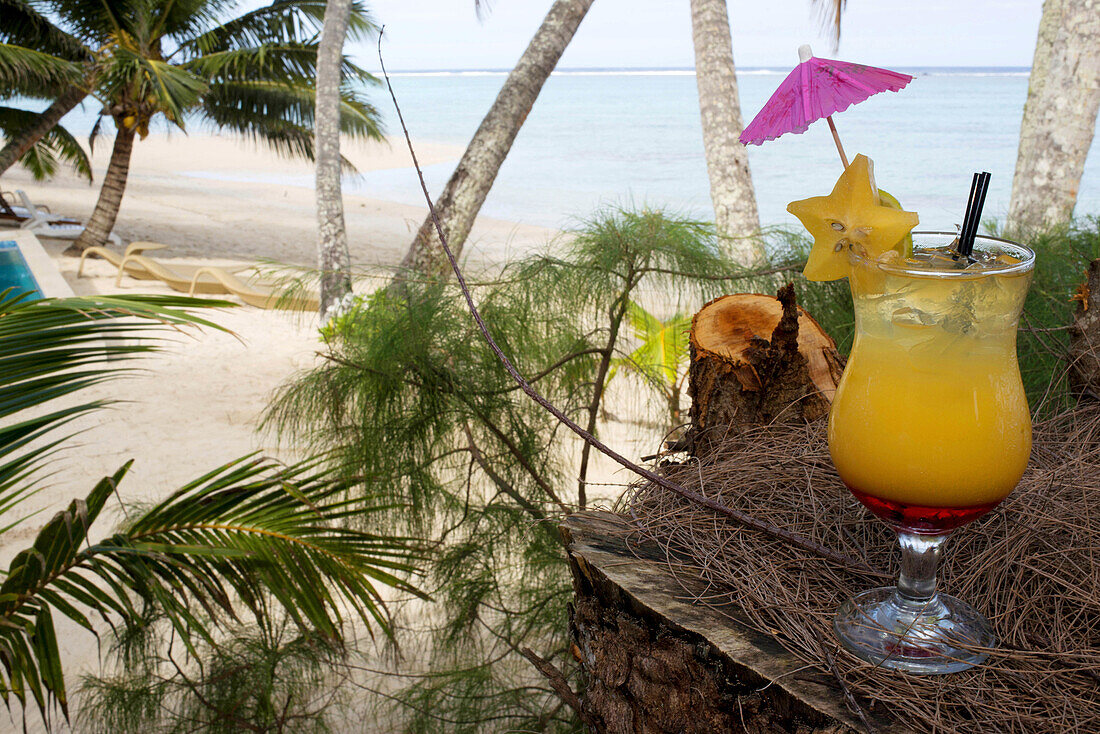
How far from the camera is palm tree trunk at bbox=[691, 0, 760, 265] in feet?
15.2

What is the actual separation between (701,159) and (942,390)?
23.0 m

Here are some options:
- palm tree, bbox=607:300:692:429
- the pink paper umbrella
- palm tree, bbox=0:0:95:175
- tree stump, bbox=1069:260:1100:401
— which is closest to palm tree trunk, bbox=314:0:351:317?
palm tree, bbox=607:300:692:429

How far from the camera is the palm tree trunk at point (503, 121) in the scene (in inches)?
178

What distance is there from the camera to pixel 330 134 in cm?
618

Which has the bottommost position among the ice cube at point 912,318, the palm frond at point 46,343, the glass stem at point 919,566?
the glass stem at point 919,566

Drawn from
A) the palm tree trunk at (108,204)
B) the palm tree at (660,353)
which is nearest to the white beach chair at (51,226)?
the palm tree trunk at (108,204)

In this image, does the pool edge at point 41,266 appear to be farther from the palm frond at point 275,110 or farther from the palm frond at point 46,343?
the palm frond at point 46,343

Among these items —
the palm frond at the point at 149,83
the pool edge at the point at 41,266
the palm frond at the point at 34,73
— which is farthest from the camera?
the palm frond at the point at 149,83

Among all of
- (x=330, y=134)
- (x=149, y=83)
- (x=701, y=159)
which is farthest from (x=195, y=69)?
(x=701, y=159)

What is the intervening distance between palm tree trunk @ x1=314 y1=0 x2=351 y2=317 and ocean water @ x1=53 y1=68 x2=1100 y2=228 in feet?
8.95

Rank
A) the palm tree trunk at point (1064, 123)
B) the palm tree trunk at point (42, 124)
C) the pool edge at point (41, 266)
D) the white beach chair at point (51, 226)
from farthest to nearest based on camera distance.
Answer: the white beach chair at point (51, 226)
the palm tree trunk at point (42, 124)
the pool edge at point (41, 266)
the palm tree trunk at point (1064, 123)

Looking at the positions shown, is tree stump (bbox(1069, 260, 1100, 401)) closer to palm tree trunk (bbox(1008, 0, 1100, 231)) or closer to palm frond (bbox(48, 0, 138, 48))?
palm tree trunk (bbox(1008, 0, 1100, 231))

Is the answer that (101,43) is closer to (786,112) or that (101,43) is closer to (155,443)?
(155,443)

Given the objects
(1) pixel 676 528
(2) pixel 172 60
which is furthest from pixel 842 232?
(2) pixel 172 60
